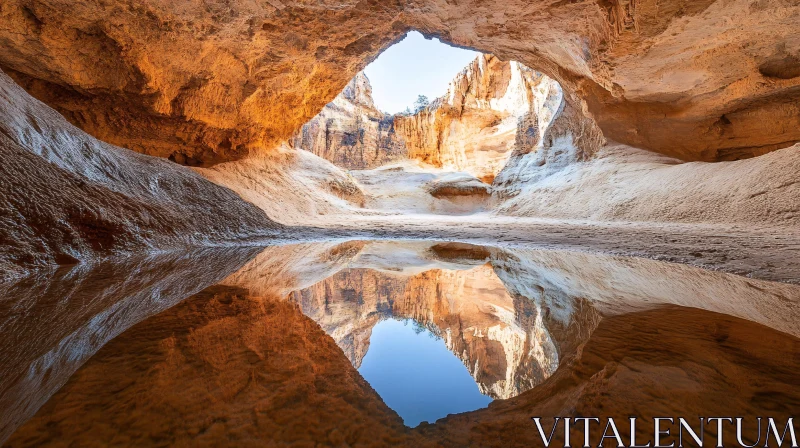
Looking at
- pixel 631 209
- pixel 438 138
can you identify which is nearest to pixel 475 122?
pixel 438 138

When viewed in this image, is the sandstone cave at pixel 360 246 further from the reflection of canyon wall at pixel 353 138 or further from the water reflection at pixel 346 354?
the reflection of canyon wall at pixel 353 138

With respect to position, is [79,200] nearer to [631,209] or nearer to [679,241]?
[679,241]

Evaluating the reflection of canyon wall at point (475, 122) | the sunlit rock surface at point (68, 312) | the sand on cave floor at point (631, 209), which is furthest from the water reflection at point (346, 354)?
the reflection of canyon wall at point (475, 122)

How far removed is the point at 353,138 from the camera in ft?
93.9

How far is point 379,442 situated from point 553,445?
520 millimetres

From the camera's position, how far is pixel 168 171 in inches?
253

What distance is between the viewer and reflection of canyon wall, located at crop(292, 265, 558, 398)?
1.56m

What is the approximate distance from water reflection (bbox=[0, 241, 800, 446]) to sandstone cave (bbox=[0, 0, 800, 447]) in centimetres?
1

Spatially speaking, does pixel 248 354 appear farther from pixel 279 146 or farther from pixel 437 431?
pixel 279 146

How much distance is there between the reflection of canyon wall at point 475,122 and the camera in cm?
2595

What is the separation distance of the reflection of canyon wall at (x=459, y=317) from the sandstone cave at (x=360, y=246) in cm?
2

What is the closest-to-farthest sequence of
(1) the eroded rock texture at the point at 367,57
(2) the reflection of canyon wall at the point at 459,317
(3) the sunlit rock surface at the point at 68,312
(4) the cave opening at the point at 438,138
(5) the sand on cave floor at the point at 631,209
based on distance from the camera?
(3) the sunlit rock surface at the point at 68,312
(2) the reflection of canyon wall at the point at 459,317
(5) the sand on cave floor at the point at 631,209
(1) the eroded rock texture at the point at 367,57
(4) the cave opening at the point at 438,138

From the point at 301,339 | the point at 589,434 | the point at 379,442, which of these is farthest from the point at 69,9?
the point at 589,434

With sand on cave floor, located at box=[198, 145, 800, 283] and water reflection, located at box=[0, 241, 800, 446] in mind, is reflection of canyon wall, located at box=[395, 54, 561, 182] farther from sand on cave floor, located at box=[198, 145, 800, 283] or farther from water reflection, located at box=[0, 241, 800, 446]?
water reflection, located at box=[0, 241, 800, 446]
